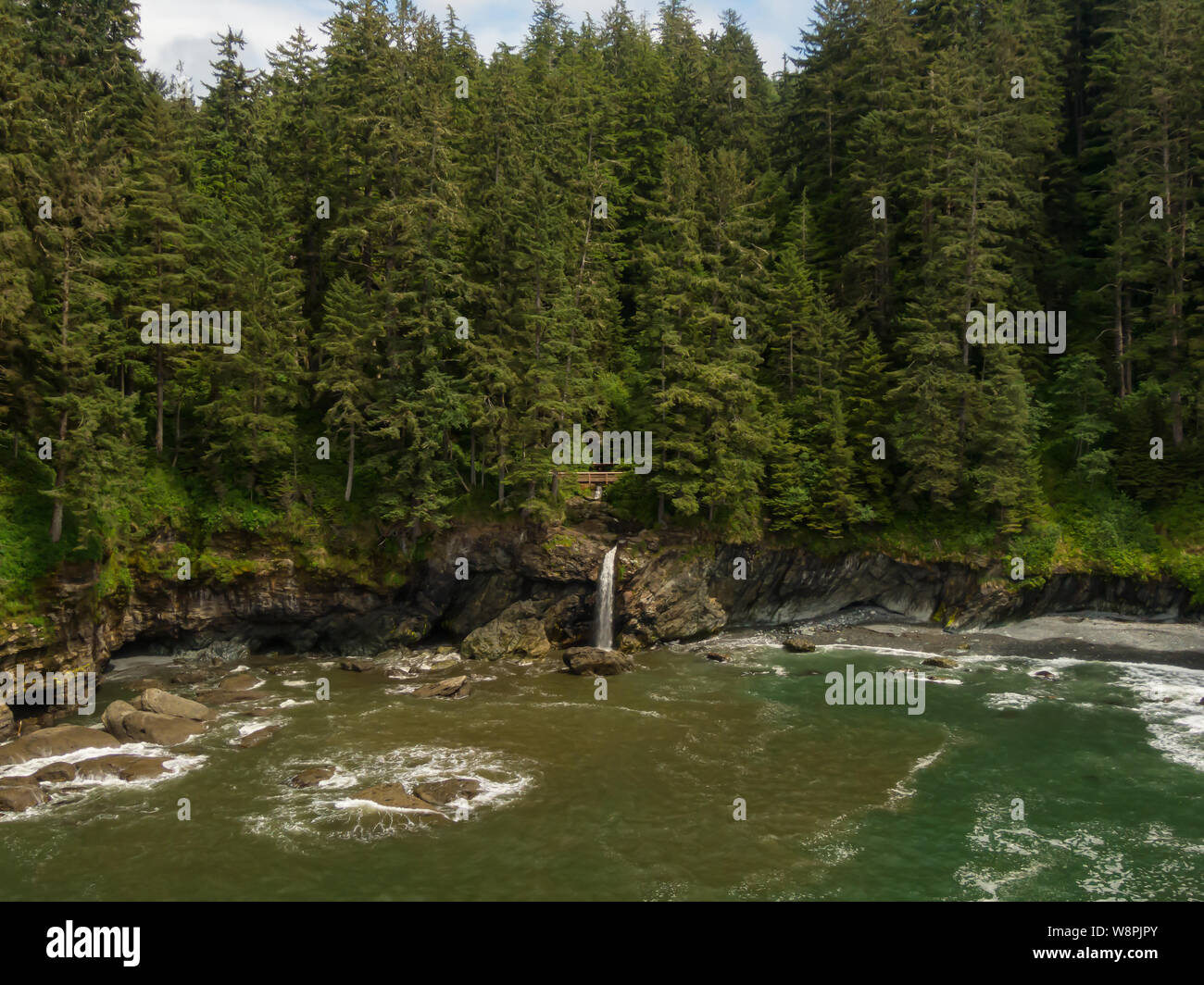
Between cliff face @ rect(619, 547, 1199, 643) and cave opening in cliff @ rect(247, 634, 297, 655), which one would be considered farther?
cliff face @ rect(619, 547, 1199, 643)

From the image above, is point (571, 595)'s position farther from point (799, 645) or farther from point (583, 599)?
point (799, 645)

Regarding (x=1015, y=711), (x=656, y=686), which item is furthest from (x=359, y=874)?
(x=1015, y=711)

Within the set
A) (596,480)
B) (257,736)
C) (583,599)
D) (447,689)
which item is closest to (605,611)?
(583,599)

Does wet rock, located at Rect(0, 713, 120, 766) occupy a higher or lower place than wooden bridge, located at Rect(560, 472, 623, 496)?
lower

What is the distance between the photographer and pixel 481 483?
40188mm

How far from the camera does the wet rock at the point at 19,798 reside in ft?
64.9

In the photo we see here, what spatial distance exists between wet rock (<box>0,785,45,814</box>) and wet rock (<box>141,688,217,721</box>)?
5660mm

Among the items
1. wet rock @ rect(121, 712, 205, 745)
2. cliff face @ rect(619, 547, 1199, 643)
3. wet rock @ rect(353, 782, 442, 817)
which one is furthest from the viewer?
cliff face @ rect(619, 547, 1199, 643)

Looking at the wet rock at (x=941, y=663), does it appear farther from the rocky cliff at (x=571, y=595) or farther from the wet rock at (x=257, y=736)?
the wet rock at (x=257, y=736)

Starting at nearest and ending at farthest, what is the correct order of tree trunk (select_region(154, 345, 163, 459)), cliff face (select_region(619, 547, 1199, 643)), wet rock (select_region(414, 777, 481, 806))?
wet rock (select_region(414, 777, 481, 806))
tree trunk (select_region(154, 345, 163, 459))
cliff face (select_region(619, 547, 1199, 643))

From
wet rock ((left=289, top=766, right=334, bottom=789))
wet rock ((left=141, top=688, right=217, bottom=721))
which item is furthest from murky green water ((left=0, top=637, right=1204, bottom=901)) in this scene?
wet rock ((left=141, top=688, right=217, bottom=721))

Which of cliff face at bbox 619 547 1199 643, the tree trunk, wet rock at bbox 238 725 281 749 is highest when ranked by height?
the tree trunk

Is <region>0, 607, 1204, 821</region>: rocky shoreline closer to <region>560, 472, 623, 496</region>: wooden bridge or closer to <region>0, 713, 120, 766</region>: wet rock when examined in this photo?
<region>0, 713, 120, 766</region>: wet rock

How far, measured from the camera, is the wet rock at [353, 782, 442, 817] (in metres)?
20.2
